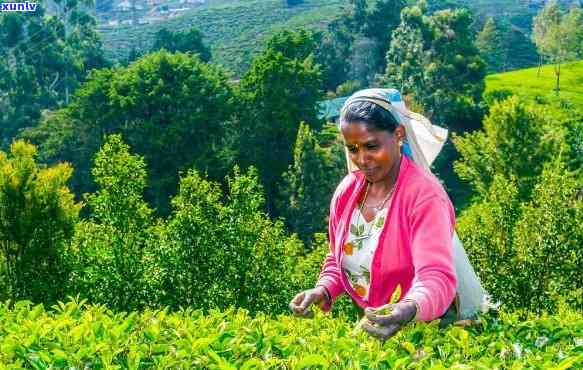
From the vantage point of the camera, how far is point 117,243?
1919cm

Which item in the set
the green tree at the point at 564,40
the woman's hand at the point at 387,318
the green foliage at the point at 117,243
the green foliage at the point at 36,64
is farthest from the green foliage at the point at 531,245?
the green tree at the point at 564,40

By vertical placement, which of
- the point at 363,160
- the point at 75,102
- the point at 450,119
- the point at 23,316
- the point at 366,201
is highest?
the point at 363,160

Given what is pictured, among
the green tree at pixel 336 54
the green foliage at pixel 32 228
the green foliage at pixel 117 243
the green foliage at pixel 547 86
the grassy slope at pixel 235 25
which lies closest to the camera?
the green foliage at pixel 32 228

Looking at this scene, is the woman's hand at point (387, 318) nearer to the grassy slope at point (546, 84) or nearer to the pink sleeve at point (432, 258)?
the pink sleeve at point (432, 258)

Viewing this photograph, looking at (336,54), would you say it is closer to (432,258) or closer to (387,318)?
(432,258)

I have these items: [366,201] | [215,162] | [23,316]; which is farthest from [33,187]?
[215,162]

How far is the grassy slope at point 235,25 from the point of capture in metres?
95.9

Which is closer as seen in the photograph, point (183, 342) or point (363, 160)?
point (183, 342)

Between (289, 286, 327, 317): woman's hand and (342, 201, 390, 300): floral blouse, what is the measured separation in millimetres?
205

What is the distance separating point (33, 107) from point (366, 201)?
5658 cm

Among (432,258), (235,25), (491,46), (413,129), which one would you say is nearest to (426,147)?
(413,129)

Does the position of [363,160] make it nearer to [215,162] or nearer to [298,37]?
[215,162]

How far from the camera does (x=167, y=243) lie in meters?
19.5

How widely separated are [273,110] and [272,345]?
134 feet
